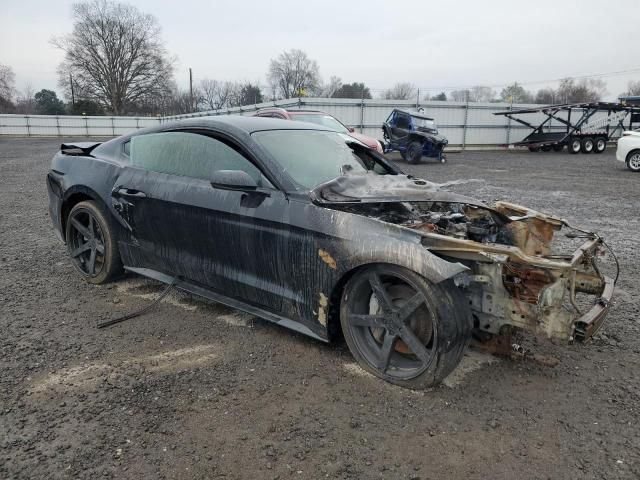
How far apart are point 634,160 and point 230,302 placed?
1583 centimetres

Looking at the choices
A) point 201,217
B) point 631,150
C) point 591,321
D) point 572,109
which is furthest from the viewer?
point 572,109

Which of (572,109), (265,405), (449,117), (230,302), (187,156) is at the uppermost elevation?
(572,109)

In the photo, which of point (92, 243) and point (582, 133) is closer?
point (92, 243)

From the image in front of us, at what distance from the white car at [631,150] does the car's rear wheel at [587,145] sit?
29.5 feet

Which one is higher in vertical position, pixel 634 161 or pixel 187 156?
pixel 187 156

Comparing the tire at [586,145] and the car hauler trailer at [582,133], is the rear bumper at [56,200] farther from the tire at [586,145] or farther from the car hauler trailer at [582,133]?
the tire at [586,145]

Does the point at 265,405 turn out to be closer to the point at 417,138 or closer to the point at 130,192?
the point at 130,192

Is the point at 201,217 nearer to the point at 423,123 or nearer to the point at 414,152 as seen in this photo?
the point at 414,152

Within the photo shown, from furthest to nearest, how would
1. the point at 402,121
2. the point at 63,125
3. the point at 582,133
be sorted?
1. the point at 63,125
2. the point at 582,133
3. the point at 402,121

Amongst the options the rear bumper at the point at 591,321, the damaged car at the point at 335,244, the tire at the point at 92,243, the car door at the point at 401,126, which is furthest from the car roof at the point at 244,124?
the car door at the point at 401,126

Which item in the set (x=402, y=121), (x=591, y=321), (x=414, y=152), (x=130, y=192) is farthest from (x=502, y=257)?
(x=402, y=121)

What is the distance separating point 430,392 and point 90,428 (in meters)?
1.83

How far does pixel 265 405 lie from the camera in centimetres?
266

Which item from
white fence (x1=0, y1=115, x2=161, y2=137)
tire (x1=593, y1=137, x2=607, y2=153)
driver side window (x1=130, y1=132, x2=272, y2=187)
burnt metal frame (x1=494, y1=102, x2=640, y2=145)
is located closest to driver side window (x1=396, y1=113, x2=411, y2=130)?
burnt metal frame (x1=494, y1=102, x2=640, y2=145)
